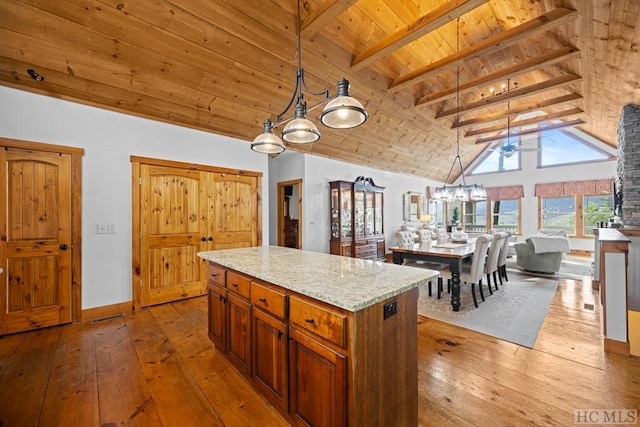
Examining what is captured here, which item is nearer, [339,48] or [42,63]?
[42,63]

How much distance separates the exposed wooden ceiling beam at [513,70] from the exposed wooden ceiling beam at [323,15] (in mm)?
2727

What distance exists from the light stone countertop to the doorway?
3.72 metres

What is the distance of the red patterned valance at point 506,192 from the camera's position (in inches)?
341

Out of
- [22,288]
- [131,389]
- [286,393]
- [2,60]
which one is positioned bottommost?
[131,389]

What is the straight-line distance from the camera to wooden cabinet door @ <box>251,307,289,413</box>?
1.47 m

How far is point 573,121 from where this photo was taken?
671 cm

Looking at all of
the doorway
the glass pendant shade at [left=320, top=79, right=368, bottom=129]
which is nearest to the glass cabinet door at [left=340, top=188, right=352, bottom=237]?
the doorway

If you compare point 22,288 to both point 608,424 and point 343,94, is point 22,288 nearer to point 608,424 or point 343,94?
point 343,94

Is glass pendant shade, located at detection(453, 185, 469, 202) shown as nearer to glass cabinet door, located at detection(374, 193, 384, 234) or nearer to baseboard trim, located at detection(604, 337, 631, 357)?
glass cabinet door, located at detection(374, 193, 384, 234)

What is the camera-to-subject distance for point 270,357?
62.0 inches

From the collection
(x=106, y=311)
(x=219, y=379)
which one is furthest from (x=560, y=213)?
(x=106, y=311)

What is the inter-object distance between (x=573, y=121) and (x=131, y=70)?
30.6ft

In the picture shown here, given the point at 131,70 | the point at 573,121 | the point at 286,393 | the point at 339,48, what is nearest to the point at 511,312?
the point at 286,393

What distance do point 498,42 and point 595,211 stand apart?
781 cm
